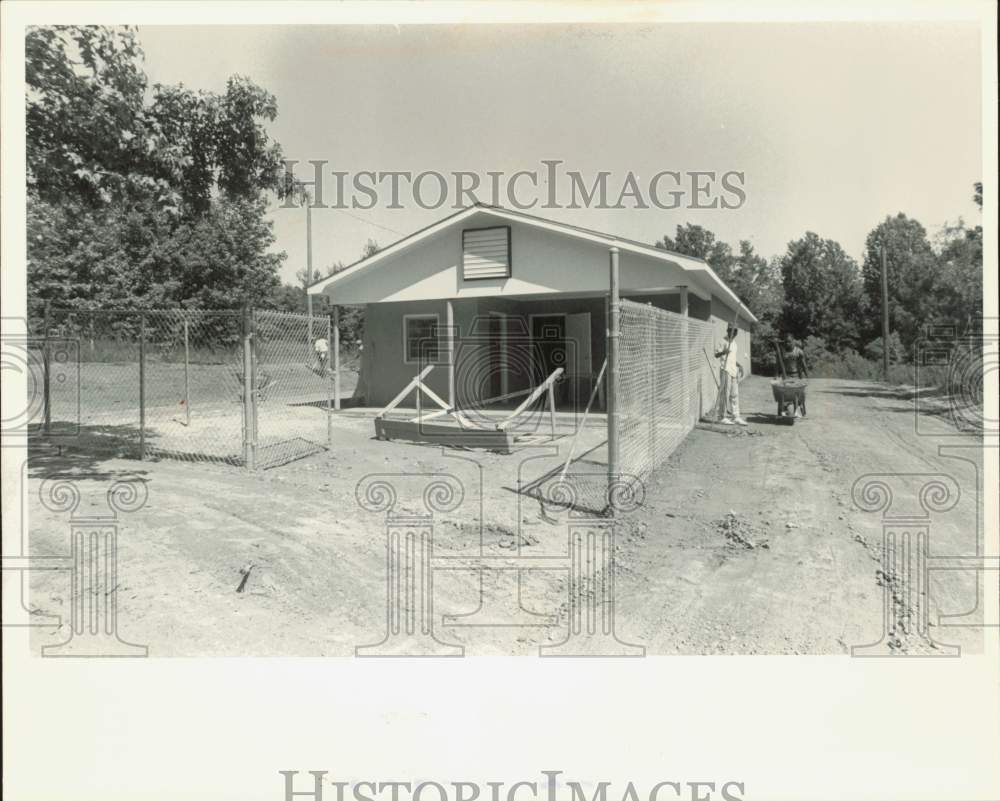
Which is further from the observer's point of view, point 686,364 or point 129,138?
point 686,364

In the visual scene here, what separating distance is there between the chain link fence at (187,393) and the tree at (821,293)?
80.2 ft

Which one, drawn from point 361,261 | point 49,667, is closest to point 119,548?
point 49,667

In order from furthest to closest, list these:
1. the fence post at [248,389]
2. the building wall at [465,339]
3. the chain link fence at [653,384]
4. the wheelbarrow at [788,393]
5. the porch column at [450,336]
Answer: the building wall at [465,339], the porch column at [450,336], the wheelbarrow at [788,393], the fence post at [248,389], the chain link fence at [653,384]

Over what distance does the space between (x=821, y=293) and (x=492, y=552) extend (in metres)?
33.1

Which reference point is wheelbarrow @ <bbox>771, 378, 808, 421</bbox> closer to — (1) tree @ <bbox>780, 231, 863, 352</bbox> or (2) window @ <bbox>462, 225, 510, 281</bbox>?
(2) window @ <bbox>462, 225, 510, 281</bbox>

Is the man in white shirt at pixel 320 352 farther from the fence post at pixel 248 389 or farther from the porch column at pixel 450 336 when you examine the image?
the fence post at pixel 248 389

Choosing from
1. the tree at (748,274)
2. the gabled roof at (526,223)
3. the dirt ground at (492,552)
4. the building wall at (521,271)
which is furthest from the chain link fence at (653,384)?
the tree at (748,274)

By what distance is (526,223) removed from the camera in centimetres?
1293

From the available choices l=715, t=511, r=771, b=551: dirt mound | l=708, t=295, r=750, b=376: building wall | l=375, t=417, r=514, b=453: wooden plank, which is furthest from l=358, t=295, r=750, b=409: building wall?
l=715, t=511, r=771, b=551: dirt mound

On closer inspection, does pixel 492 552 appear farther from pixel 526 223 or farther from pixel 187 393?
pixel 526 223

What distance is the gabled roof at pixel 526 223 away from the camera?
39.7ft

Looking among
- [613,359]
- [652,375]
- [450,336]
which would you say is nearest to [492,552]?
[613,359]

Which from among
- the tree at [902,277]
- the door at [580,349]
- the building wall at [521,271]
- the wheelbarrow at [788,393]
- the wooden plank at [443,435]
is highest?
the tree at [902,277]

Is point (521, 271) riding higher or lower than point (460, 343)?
higher
